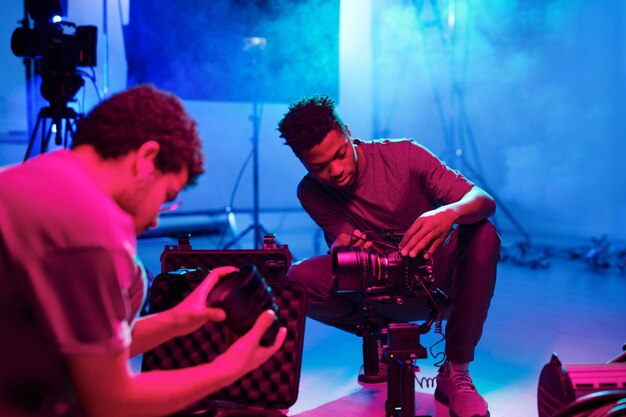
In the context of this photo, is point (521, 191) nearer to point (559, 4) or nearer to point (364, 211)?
point (559, 4)

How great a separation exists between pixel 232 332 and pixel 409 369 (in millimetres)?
689

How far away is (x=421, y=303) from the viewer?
81.5 inches

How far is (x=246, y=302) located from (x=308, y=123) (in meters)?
1.05

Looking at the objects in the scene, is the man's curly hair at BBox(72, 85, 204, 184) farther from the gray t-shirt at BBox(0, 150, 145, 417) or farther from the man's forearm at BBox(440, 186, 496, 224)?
the man's forearm at BBox(440, 186, 496, 224)

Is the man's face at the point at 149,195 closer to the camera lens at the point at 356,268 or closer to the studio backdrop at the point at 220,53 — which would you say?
the camera lens at the point at 356,268

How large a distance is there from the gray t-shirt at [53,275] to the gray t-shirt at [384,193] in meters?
1.42

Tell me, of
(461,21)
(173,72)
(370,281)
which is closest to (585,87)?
(461,21)

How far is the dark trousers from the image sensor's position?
186cm

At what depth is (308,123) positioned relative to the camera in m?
2.05

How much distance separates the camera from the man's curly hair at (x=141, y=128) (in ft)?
3.07

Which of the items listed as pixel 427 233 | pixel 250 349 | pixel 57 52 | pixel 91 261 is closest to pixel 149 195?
pixel 91 261

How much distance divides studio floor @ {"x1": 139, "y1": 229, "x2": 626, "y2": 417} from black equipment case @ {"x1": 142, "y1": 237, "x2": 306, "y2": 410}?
280 millimetres

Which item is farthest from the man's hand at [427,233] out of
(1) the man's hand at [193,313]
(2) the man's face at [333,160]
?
(1) the man's hand at [193,313]

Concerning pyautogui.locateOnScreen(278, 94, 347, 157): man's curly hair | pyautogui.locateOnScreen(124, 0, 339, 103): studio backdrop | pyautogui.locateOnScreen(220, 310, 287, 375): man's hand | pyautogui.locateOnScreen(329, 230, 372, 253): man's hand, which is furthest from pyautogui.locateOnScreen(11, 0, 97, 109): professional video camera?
pyautogui.locateOnScreen(220, 310, 287, 375): man's hand
